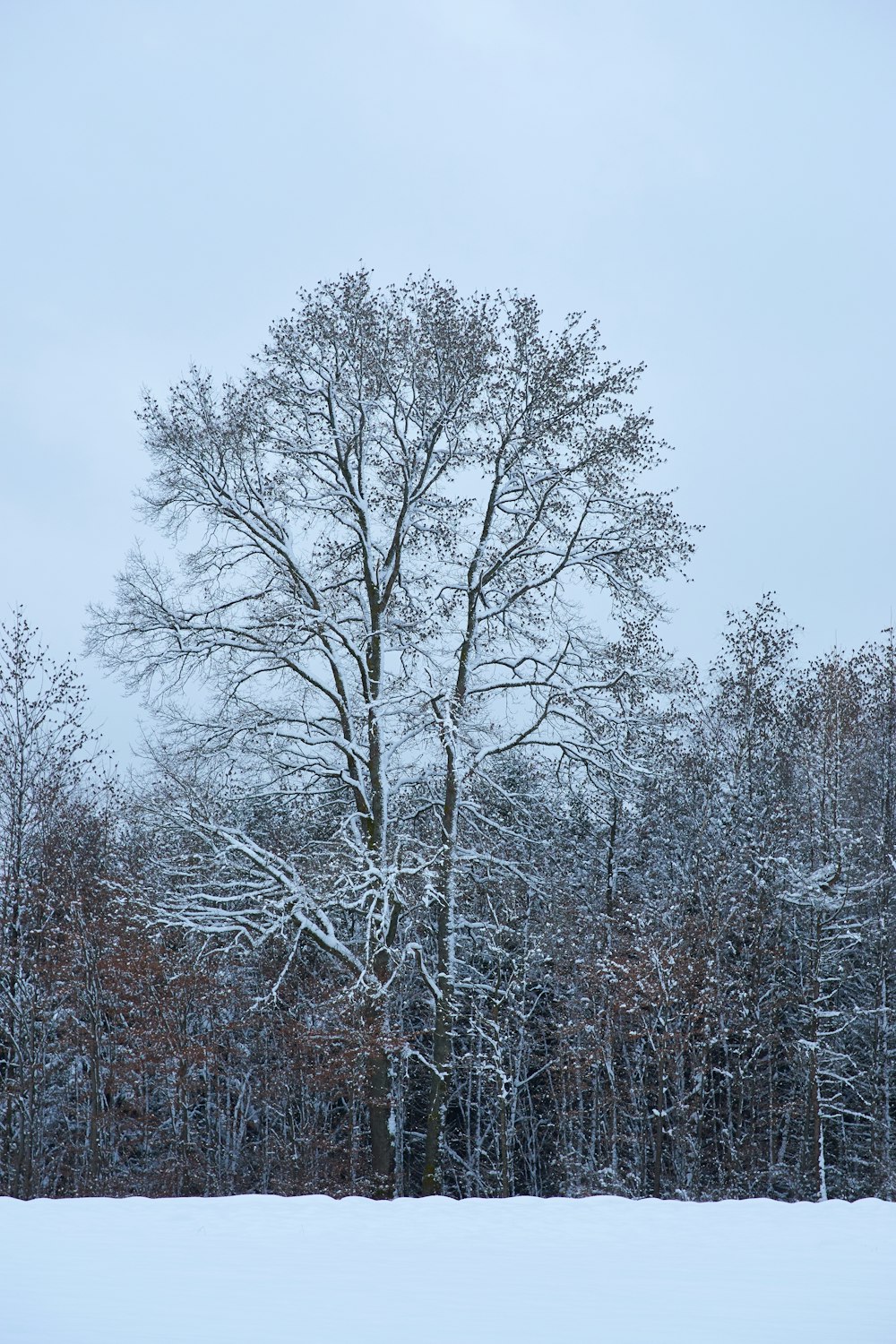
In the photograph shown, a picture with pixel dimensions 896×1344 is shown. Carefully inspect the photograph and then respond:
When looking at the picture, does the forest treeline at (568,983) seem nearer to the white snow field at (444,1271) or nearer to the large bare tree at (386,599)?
the large bare tree at (386,599)

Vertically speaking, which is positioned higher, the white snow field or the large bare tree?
the large bare tree

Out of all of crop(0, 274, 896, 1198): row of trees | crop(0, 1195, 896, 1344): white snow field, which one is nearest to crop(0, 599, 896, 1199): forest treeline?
crop(0, 274, 896, 1198): row of trees

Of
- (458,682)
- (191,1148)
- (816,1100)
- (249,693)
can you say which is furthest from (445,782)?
(816,1100)

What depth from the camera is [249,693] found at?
16.8 m

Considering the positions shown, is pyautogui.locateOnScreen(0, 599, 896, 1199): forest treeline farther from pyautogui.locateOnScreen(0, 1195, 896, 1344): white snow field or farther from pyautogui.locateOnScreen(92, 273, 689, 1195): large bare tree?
pyautogui.locateOnScreen(0, 1195, 896, 1344): white snow field

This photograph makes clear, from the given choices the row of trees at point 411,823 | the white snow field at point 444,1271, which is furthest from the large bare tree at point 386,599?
the white snow field at point 444,1271

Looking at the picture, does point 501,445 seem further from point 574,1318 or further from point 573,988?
point 574,1318

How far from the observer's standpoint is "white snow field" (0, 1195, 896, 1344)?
562 cm

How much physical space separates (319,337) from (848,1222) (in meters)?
12.9

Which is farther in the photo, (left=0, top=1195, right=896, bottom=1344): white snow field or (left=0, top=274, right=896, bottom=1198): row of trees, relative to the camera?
(left=0, top=274, right=896, bottom=1198): row of trees

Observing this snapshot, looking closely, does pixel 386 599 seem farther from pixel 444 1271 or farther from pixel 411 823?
pixel 444 1271

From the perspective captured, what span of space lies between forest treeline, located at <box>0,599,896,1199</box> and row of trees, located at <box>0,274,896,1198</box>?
0.39 feet

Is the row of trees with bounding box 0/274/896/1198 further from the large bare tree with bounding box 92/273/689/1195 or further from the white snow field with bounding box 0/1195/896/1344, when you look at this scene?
the white snow field with bounding box 0/1195/896/1344

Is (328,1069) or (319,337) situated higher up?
(319,337)
